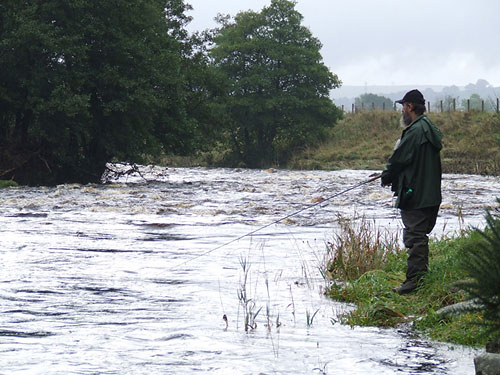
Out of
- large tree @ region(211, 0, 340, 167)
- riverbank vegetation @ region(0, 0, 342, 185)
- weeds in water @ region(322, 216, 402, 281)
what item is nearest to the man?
weeds in water @ region(322, 216, 402, 281)

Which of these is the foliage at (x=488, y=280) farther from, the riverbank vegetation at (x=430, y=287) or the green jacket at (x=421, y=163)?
the green jacket at (x=421, y=163)

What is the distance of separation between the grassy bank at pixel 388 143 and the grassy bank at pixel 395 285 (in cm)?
3606

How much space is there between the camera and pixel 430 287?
9.88 metres

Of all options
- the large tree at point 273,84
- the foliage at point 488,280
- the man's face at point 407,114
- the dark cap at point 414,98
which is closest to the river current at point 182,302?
the foliage at point 488,280

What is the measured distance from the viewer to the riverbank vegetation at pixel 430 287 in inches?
245

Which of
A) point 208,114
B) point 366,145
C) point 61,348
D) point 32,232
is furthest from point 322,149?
point 61,348

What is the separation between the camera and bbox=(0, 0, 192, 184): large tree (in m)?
36.1

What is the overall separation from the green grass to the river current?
235mm

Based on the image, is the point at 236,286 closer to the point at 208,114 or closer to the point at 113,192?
the point at 113,192

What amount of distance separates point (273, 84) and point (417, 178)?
61.8 m

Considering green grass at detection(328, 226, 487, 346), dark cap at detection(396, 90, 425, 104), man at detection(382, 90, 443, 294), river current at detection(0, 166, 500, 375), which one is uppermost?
dark cap at detection(396, 90, 425, 104)

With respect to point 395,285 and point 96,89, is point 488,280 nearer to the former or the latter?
point 395,285

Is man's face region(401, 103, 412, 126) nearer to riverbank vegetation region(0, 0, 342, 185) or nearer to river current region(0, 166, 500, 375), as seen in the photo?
river current region(0, 166, 500, 375)

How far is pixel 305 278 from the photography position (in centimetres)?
1245
